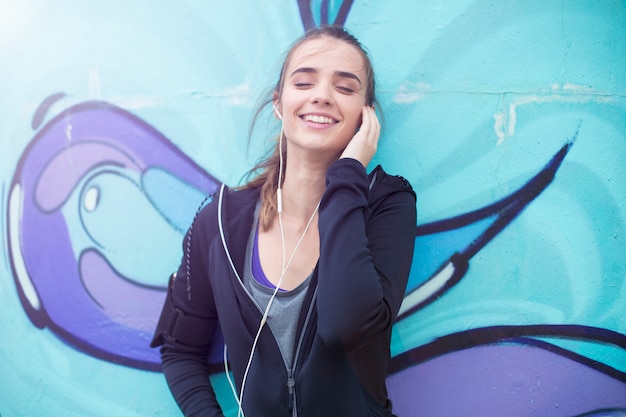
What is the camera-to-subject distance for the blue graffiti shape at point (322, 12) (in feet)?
6.57

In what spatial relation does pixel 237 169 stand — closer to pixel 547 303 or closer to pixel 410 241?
pixel 410 241

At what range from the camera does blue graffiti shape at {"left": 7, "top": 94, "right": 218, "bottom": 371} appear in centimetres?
211

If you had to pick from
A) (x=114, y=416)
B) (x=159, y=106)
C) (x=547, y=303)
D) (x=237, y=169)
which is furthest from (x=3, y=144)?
(x=547, y=303)

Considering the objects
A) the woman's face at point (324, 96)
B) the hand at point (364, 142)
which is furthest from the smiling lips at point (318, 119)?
the hand at point (364, 142)

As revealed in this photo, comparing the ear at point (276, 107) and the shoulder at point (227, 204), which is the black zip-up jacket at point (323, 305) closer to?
the shoulder at point (227, 204)

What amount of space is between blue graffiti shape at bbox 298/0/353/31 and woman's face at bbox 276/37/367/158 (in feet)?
1.02

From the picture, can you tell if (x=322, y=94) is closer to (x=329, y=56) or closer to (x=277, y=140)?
(x=329, y=56)

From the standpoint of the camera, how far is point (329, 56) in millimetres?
1696

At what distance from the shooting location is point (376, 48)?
1993mm

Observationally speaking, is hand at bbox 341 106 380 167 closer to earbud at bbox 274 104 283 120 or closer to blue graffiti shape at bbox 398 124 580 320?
earbud at bbox 274 104 283 120

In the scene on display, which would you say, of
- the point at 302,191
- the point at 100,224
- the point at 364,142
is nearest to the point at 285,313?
the point at 302,191

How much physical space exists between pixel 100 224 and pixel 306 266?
40.8 inches

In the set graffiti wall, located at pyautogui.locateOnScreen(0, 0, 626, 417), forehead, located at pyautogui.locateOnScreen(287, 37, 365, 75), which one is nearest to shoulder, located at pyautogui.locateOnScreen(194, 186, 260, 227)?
graffiti wall, located at pyautogui.locateOnScreen(0, 0, 626, 417)

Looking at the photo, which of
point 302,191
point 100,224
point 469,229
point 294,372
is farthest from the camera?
point 100,224
